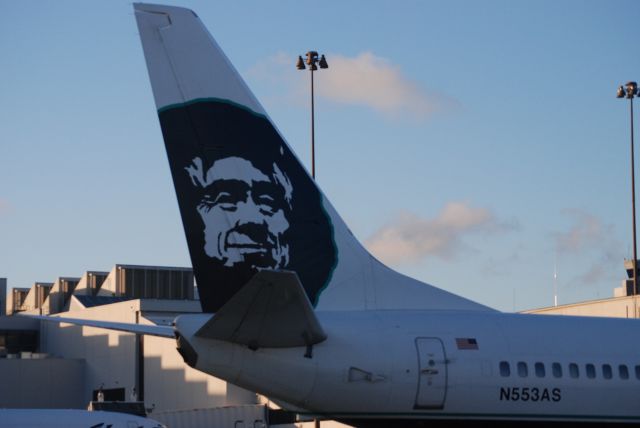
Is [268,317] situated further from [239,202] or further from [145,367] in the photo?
[145,367]

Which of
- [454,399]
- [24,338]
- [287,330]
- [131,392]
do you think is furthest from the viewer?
[24,338]

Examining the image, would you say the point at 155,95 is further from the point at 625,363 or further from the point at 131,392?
the point at 131,392

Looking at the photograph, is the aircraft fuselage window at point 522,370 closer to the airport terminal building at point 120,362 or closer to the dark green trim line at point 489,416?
the dark green trim line at point 489,416

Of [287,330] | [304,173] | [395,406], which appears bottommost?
[395,406]

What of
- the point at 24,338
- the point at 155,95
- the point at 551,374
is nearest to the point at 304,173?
the point at 155,95

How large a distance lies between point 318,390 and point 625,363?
5.68 meters

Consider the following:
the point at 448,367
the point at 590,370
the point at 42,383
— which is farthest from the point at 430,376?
the point at 42,383

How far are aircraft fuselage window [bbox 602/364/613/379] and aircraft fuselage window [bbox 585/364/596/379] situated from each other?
0.21 metres

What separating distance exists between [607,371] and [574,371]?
0.70 meters

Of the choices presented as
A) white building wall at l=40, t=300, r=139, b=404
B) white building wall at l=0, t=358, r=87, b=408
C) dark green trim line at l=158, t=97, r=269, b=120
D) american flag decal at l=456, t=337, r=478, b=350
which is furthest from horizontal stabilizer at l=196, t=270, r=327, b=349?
white building wall at l=0, t=358, r=87, b=408

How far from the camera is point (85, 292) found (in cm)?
6291

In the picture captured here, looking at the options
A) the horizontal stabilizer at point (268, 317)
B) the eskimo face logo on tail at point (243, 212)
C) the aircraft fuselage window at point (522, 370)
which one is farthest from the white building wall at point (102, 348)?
the horizontal stabilizer at point (268, 317)

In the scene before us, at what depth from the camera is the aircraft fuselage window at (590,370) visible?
1936 centimetres

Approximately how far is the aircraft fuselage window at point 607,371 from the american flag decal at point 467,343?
2.46m
